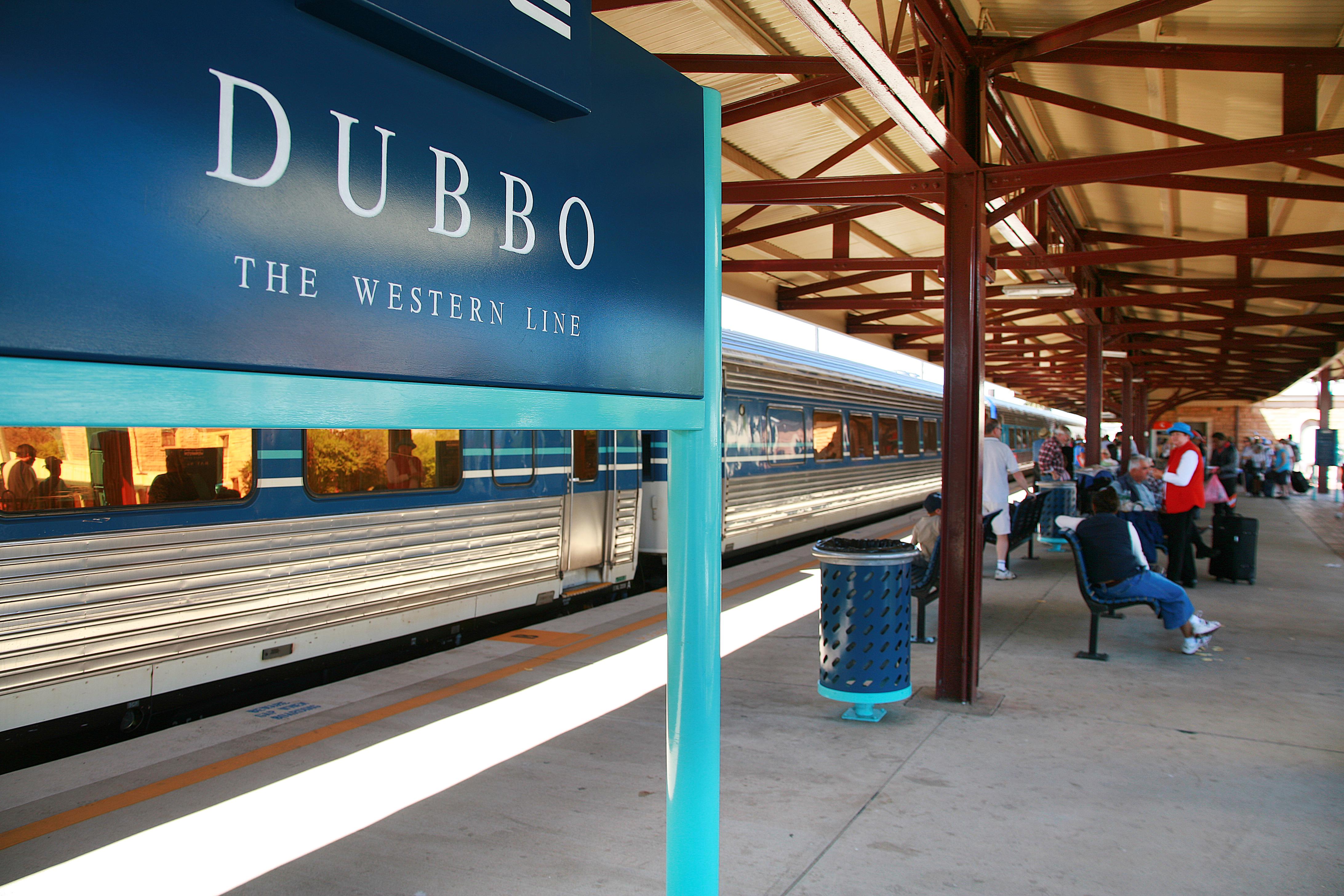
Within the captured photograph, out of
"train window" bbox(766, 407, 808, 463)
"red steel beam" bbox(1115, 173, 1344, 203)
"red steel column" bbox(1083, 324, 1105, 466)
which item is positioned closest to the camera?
"red steel beam" bbox(1115, 173, 1344, 203)

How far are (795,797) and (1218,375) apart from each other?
119ft

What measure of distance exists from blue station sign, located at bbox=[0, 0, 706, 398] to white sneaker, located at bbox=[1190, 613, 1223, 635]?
6.20 m

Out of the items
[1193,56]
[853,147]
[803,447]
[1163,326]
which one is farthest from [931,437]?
[1193,56]

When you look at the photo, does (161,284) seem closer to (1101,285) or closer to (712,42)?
(712,42)

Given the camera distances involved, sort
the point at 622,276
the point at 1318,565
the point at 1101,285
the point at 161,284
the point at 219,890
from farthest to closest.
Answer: the point at 1101,285 < the point at 1318,565 < the point at 219,890 < the point at 622,276 < the point at 161,284

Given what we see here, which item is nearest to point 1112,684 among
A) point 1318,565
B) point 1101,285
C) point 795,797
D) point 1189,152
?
point 795,797

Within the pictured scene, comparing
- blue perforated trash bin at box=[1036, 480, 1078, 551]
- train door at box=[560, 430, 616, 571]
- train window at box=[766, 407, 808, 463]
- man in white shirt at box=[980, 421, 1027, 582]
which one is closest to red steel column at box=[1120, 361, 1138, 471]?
blue perforated trash bin at box=[1036, 480, 1078, 551]

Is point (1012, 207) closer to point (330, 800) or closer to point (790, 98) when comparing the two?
point (790, 98)

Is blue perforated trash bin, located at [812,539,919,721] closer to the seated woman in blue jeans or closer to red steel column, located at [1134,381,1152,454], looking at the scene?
the seated woman in blue jeans

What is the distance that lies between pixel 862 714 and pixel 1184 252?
306 inches

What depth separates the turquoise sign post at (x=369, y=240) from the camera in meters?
1.05

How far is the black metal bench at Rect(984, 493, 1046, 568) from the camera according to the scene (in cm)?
1036

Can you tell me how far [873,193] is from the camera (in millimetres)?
6414

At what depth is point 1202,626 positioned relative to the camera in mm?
6691
